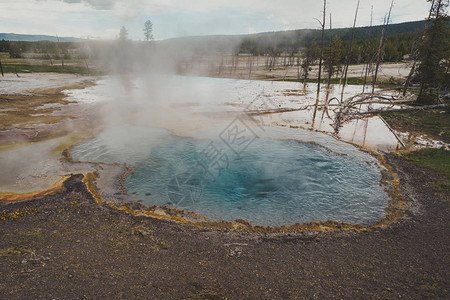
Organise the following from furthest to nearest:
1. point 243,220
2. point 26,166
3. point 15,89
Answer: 1. point 15,89
2. point 26,166
3. point 243,220

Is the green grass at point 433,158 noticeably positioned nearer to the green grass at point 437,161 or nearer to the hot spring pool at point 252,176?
the green grass at point 437,161

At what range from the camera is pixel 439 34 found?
19.8 metres

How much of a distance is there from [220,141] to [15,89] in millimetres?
28661

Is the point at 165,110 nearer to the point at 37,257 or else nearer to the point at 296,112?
the point at 296,112

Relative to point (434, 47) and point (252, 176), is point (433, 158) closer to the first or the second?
point (252, 176)

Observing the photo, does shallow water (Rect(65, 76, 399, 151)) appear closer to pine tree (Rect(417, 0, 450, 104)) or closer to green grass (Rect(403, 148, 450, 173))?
green grass (Rect(403, 148, 450, 173))

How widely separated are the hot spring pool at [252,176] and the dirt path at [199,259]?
Result: 120cm

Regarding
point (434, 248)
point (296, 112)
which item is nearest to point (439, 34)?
point (296, 112)

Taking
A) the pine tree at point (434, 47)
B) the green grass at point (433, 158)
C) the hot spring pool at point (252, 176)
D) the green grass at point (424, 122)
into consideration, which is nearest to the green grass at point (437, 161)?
the green grass at point (433, 158)

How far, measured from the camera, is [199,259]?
17.6ft

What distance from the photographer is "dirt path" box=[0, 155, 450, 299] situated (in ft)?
15.0

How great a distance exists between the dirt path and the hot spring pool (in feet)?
3.93

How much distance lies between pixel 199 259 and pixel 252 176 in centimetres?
495

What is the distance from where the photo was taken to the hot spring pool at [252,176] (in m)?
7.69
